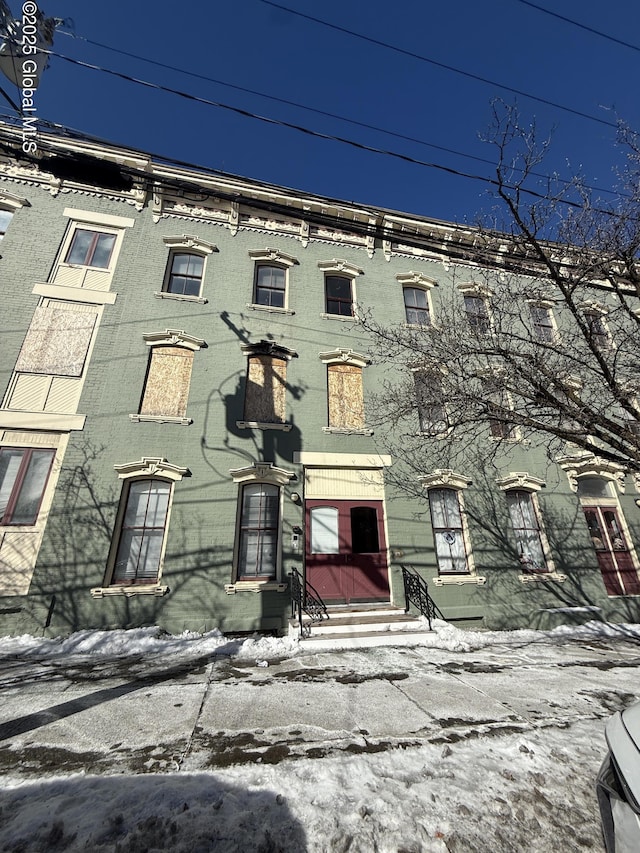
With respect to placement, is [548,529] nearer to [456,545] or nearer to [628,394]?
[456,545]

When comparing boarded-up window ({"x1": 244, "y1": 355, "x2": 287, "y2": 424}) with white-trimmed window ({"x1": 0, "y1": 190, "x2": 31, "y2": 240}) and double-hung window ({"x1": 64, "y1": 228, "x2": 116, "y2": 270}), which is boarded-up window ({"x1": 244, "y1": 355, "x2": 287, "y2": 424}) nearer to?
double-hung window ({"x1": 64, "y1": 228, "x2": 116, "y2": 270})

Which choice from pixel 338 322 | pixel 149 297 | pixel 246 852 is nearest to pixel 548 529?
pixel 338 322

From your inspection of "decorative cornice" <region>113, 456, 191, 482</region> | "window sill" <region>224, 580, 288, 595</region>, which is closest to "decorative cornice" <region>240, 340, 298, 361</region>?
"decorative cornice" <region>113, 456, 191, 482</region>

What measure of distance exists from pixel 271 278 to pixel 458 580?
1100 centimetres

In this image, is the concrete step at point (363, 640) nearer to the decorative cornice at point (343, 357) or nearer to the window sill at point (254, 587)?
the window sill at point (254, 587)

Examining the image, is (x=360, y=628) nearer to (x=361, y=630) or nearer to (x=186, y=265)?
(x=361, y=630)

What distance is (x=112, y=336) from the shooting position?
31.9ft

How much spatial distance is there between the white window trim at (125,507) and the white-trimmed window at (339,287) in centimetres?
718

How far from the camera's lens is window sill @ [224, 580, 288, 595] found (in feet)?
26.6

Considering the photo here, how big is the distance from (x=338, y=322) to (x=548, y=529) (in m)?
9.20

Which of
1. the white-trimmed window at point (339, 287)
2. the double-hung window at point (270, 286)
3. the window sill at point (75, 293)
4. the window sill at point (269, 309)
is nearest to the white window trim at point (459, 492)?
the white-trimmed window at point (339, 287)

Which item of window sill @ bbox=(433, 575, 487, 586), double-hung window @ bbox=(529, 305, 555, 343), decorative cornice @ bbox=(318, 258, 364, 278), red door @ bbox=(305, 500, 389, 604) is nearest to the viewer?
red door @ bbox=(305, 500, 389, 604)

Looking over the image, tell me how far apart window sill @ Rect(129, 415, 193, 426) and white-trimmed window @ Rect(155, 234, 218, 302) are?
4.12 metres

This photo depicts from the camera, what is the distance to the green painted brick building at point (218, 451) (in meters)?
7.97
